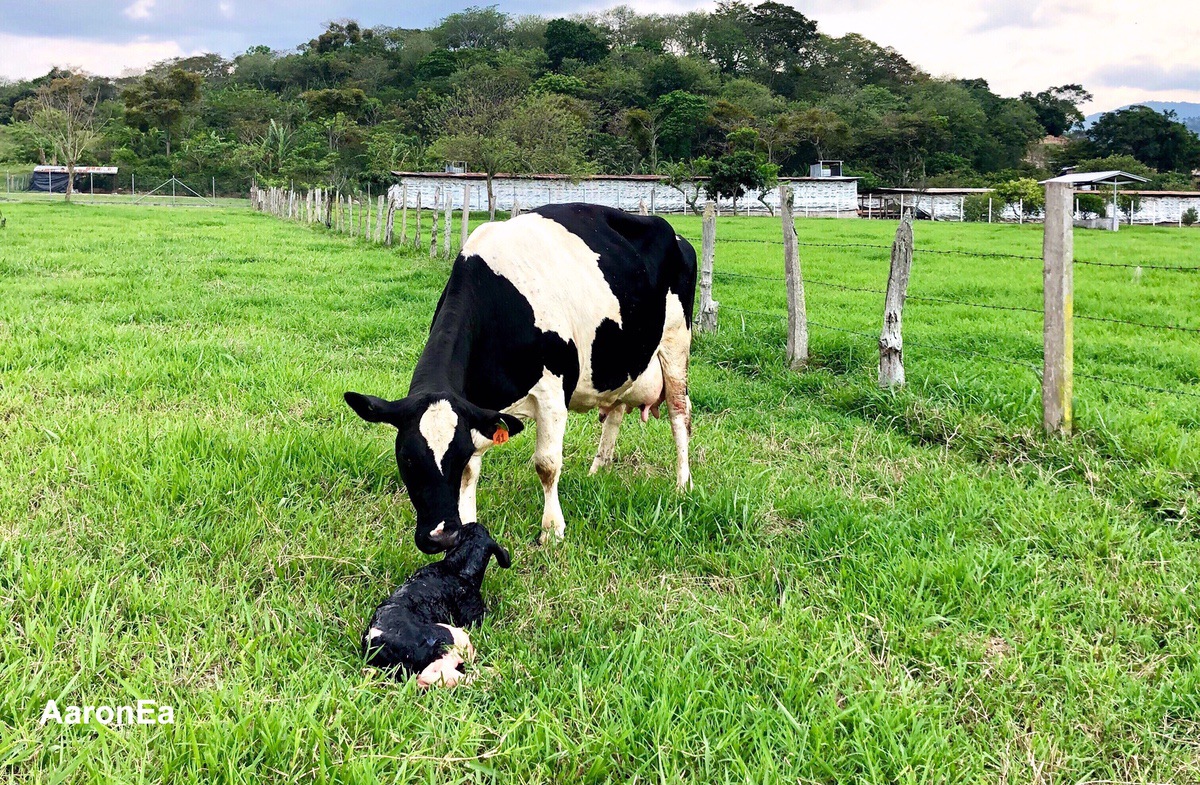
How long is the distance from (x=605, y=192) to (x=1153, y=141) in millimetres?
50536

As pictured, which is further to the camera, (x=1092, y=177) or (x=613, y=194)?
(x=613, y=194)

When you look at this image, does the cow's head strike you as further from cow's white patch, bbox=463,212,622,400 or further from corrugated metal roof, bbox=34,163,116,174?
corrugated metal roof, bbox=34,163,116,174

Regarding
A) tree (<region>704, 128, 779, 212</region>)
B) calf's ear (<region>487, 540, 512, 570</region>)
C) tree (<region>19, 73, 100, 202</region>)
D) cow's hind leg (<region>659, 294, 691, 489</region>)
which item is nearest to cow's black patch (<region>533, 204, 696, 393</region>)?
cow's hind leg (<region>659, 294, 691, 489</region>)

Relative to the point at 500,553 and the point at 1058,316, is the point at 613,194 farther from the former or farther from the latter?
the point at 500,553

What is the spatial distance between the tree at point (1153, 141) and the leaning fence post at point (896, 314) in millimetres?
76101

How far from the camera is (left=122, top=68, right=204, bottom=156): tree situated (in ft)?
220

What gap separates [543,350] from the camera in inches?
153

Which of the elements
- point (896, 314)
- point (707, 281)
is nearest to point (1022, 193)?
point (707, 281)

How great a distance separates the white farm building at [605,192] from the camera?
44.0 m

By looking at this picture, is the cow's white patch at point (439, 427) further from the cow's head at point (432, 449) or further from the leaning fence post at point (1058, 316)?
the leaning fence post at point (1058, 316)

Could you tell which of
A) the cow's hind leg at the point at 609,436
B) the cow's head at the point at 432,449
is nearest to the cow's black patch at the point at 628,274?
the cow's hind leg at the point at 609,436

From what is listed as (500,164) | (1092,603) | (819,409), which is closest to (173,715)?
(1092,603)

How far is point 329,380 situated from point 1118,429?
526 cm

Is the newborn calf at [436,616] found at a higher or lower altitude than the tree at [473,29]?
lower
